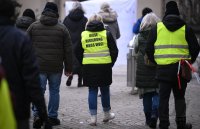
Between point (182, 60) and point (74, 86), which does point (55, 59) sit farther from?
point (74, 86)

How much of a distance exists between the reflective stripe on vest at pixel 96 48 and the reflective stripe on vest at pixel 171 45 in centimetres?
123

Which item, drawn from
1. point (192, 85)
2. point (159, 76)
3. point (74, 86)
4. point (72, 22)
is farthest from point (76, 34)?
point (159, 76)

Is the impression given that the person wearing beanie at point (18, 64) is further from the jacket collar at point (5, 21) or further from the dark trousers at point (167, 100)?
the dark trousers at point (167, 100)

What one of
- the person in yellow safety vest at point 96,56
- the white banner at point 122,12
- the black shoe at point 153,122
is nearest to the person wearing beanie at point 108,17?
the white banner at point 122,12

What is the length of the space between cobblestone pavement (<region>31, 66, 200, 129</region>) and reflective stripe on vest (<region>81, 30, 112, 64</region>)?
1.00m

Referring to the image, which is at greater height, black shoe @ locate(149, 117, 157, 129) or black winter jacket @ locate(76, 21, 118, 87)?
black winter jacket @ locate(76, 21, 118, 87)

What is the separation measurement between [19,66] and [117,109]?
Answer: 5620 millimetres

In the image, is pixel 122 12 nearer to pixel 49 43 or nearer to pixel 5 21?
pixel 49 43

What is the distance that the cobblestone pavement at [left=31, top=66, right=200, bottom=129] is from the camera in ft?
28.3

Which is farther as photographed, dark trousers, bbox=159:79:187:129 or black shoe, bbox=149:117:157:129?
black shoe, bbox=149:117:157:129

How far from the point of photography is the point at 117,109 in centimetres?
1010

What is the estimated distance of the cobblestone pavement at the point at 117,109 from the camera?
28.3 ft

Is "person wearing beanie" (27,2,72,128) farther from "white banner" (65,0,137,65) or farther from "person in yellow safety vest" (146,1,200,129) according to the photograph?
"white banner" (65,0,137,65)

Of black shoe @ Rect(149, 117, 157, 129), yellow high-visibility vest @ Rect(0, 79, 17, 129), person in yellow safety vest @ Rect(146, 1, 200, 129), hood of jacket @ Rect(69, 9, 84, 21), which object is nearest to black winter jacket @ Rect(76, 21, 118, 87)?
black shoe @ Rect(149, 117, 157, 129)
